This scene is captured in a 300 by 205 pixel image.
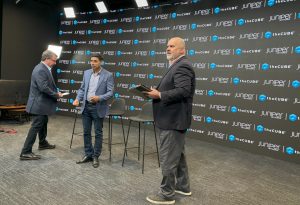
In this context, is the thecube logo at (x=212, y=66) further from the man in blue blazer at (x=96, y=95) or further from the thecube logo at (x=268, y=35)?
the man in blue blazer at (x=96, y=95)

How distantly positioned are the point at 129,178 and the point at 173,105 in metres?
1.23

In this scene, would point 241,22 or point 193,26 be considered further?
point 193,26

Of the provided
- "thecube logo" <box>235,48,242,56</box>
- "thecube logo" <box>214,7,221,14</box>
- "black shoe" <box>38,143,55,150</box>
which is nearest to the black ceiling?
"thecube logo" <box>214,7,221,14</box>

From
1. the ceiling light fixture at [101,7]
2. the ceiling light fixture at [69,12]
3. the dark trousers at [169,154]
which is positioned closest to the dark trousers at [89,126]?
the dark trousers at [169,154]

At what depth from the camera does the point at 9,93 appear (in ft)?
19.4

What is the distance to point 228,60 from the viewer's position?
489cm

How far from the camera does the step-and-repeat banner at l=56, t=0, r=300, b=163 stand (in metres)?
4.22

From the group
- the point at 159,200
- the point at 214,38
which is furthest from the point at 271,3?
the point at 159,200

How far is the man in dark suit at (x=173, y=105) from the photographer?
2.35 meters

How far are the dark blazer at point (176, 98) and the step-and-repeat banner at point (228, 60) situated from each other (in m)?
2.43

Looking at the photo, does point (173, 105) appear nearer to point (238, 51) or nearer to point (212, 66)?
point (238, 51)

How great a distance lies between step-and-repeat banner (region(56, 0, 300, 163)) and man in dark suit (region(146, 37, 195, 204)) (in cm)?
242

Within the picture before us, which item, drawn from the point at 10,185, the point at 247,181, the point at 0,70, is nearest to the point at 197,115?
the point at 247,181

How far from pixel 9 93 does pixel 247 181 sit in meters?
4.95
